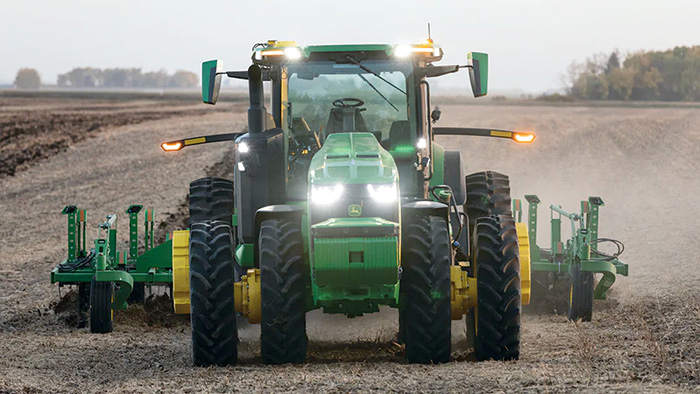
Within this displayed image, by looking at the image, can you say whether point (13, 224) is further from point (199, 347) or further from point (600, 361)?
point (600, 361)

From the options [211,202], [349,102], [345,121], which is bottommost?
[211,202]

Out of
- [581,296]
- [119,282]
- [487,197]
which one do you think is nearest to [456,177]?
[487,197]

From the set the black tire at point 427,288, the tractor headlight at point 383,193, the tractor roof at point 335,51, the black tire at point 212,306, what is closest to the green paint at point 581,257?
the tractor roof at point 335,51

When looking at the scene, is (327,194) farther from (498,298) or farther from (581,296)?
(581,296)

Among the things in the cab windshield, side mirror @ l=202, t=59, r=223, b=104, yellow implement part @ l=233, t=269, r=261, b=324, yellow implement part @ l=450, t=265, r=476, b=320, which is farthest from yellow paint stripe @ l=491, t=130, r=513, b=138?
yellow implement part @ l=233, t=269, r=261, b=324

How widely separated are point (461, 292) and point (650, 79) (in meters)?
93.1

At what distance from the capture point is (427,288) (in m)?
7.64

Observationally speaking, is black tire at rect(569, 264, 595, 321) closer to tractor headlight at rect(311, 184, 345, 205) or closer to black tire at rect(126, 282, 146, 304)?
tractor headlight at rect(311, 184, 345, 205)

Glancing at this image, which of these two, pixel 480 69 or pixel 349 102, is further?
pixel 349 102

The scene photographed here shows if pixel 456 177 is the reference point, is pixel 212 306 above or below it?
below

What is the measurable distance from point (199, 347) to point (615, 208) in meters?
17.8

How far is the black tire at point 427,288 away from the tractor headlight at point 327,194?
618 mm

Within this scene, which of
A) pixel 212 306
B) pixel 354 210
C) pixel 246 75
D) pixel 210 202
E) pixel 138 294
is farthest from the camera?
pixel 138 294

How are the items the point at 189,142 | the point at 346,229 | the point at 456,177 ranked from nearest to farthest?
the point at 346,229, the point at 456,177, the point at 189,142
